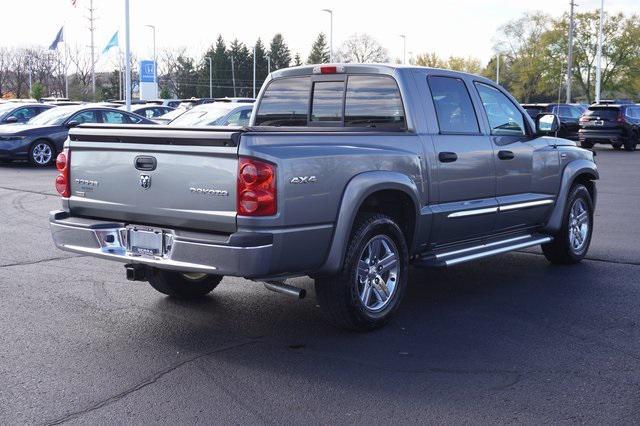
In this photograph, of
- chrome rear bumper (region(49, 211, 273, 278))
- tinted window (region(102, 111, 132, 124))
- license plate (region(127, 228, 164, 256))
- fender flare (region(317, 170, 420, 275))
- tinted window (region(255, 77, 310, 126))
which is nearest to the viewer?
chrome rear bumper (region(49, 211, 273, 278))

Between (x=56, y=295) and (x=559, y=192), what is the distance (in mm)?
4878

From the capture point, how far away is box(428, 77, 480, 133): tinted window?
648cm

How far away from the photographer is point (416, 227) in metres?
6.04

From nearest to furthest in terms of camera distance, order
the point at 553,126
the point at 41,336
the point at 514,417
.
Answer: the point at 514,417, the point at 41,336, the point at 553,126

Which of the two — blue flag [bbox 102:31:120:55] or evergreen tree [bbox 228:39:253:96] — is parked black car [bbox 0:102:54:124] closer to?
blue flag [bbox 102:31:120:55]

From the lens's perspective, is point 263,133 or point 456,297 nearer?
point 263,133

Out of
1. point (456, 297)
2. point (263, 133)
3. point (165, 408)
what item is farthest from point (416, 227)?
point (165, 408)

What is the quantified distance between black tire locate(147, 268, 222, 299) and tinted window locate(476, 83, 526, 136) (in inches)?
111

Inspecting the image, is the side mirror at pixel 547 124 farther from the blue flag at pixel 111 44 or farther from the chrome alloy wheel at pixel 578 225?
the blue flag at pixel 111 44

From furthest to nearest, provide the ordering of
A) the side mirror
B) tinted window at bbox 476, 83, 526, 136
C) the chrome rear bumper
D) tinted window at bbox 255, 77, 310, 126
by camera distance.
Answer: the side mirror, tinted window at bbox 476, 83, 526, 136, tinted window at bbox 255, 77, 310, 126, the chrome rear bumper

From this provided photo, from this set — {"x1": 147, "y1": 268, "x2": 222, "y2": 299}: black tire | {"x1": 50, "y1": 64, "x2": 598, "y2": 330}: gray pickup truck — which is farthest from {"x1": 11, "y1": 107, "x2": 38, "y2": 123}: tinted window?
{"x1": 147, "y1": 268, "x2": 222, "y2": 299}: black tire

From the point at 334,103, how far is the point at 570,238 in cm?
309

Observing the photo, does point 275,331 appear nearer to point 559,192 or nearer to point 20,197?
point 559,192

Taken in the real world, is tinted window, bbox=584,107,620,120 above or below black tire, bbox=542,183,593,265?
above
